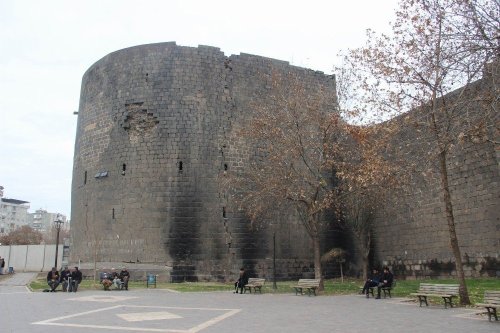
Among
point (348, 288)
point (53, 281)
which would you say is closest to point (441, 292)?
point (348, 288)

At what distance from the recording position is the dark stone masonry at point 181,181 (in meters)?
22.0

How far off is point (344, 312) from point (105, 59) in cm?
2022

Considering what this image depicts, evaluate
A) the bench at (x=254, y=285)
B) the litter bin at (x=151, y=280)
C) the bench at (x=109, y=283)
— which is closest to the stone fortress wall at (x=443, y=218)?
the bench at (x=254, y=285)

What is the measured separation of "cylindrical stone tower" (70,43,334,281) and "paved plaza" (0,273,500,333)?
8616mm

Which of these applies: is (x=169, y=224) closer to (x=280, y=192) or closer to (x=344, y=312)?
(x=280, y=192)

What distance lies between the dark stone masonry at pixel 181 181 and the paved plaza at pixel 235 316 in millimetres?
8381

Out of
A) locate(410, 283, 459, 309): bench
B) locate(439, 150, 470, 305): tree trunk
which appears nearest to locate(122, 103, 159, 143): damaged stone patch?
locate(439, 150, 470, 305): tree trunk

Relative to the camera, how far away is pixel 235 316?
10047 millimetres

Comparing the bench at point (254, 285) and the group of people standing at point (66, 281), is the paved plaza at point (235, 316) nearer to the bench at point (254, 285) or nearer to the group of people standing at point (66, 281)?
the bench at point (254, 285)

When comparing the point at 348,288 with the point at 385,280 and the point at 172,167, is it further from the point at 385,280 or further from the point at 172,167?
the point at 172,167

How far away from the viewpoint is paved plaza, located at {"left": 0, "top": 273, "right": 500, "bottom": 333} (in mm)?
8273

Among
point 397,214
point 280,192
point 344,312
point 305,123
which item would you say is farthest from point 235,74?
point 344,312

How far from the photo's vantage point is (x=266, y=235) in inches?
917

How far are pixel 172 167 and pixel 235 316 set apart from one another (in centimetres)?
1349
